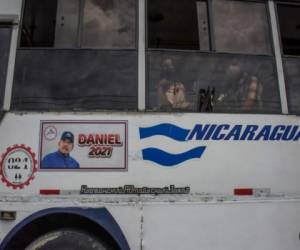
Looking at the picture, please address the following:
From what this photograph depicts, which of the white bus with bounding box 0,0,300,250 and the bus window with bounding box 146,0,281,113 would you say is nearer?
the white bus with bounding box 0,0,300,250

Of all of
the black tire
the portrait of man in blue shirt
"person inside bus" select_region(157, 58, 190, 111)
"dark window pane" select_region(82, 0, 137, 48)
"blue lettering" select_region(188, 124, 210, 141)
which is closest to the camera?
the black tire

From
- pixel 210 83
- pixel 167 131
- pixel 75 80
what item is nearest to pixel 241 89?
pixel 210 83

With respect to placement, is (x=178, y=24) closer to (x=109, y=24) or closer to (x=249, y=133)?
(x=109, y=24)

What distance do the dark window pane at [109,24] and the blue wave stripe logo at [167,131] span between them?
0.93 metres

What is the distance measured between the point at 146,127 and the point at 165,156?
349 mm

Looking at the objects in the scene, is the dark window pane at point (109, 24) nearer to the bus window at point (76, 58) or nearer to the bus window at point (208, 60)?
the bus window at point (76, 58)

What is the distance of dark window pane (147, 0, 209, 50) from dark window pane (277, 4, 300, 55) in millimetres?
895

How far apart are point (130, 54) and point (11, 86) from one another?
4.18 ft

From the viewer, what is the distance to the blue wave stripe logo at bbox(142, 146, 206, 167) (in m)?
3.89

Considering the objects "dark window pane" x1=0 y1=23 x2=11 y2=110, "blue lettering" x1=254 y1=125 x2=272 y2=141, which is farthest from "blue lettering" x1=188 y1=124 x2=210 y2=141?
"dark window pane" x1=0 y1=23 x2=11 y2=110

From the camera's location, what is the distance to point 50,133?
3.89 meters

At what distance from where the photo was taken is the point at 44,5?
4.30 metres

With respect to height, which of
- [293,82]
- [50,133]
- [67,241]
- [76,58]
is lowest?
[67,241]

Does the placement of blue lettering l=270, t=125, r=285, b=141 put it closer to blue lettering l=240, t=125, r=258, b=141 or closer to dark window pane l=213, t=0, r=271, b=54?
blue lettering l=240, t=125, r=258, b=141
